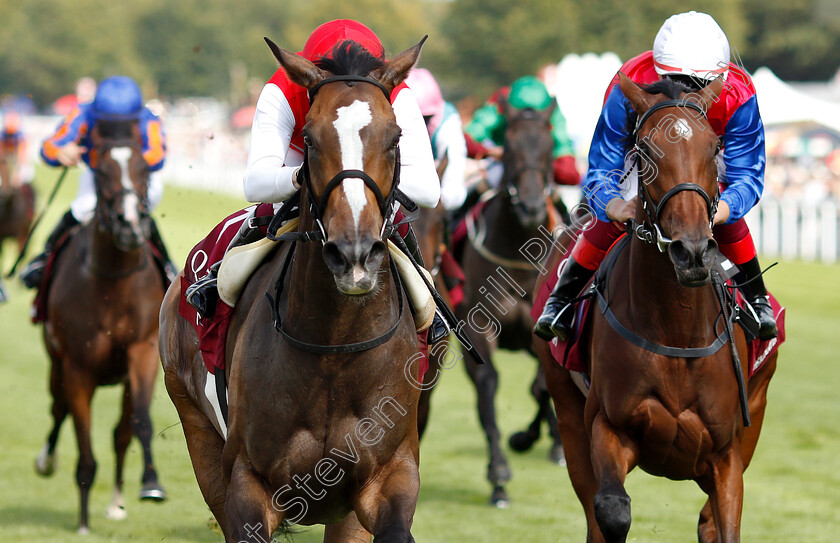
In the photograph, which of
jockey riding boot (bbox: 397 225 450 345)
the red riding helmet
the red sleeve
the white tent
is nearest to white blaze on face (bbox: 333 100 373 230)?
the red riding helmet

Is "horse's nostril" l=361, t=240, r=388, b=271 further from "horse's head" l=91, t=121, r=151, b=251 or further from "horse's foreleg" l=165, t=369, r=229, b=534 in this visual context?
"horse's head" l=91, t=121, r=151, b=251

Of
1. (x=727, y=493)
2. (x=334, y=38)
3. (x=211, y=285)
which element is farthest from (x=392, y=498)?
(x=334, y=38)

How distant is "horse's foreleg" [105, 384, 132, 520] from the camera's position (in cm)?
690

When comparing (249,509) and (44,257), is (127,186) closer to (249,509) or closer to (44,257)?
(44,257)

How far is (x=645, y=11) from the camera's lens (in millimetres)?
40219

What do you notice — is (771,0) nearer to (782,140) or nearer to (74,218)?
(782,140)

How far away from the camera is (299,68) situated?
3.45 metres

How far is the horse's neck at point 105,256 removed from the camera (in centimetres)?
701

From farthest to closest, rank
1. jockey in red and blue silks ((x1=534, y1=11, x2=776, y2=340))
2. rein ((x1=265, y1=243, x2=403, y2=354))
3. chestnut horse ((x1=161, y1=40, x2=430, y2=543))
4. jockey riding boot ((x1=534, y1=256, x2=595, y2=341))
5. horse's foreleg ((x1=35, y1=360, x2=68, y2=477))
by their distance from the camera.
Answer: horse's foreleg ((x1=35, y1=360, x2=68, y2=477)), jockey riding boot ((x1=534, y1=256, x2=595, y2=341)), jockey in red and blue silks ((x1=534, y1=11, x2=776, y2=340)), rein ((x1=265, y1=243, x2=403, y2=354)), chestnut horse ((x1=161, y1=40, x2=430, y2=543))

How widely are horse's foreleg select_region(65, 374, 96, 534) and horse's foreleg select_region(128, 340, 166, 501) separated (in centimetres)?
26

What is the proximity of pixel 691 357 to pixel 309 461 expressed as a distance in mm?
1525

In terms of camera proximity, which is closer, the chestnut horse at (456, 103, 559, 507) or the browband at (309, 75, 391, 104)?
the browband at (309, 75, 391, 104)

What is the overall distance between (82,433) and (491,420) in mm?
2496

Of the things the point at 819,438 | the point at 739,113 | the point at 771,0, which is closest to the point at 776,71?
the point at 771,0
